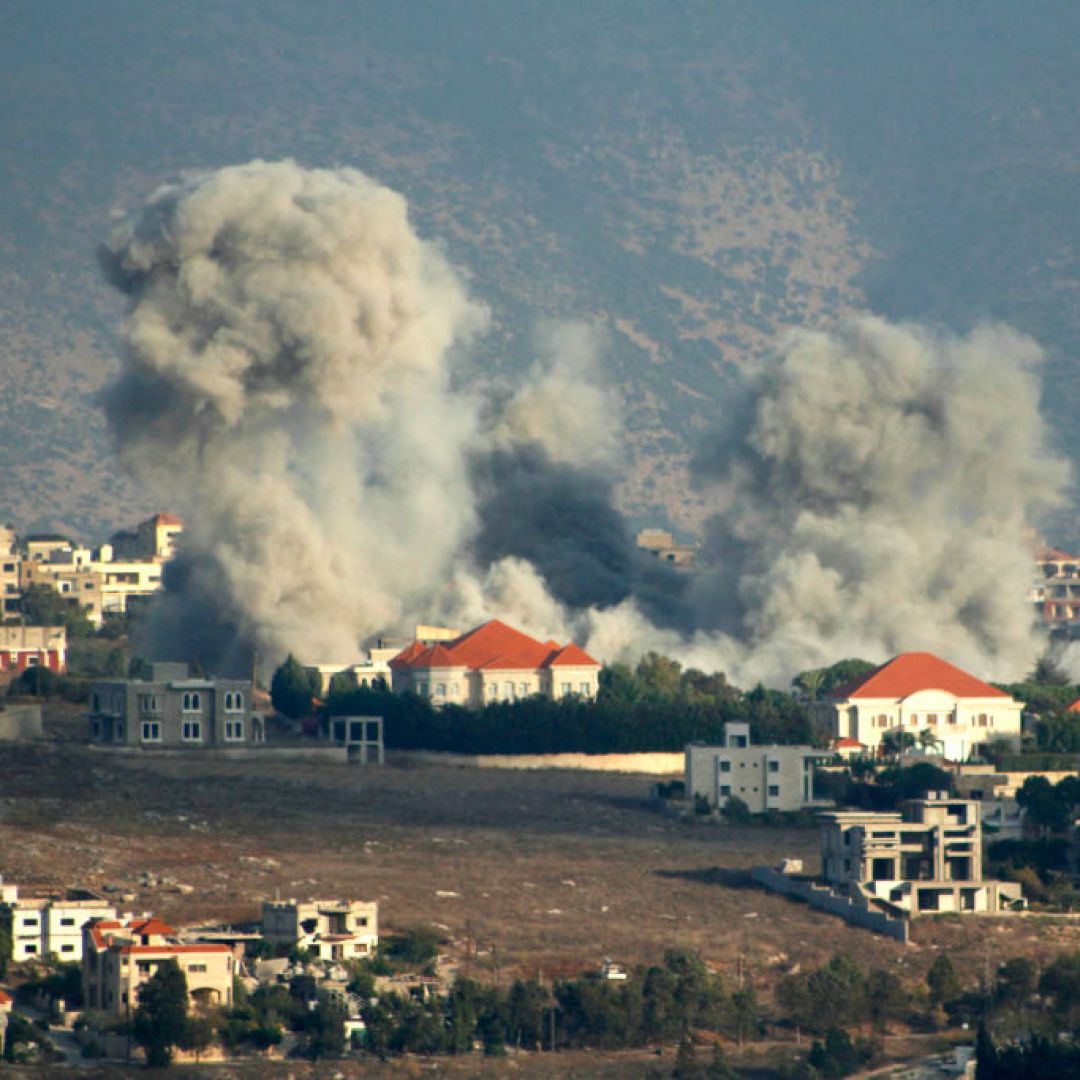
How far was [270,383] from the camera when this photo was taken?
114 m

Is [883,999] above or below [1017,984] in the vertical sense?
below

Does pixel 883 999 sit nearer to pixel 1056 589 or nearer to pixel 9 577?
pixel 9 577

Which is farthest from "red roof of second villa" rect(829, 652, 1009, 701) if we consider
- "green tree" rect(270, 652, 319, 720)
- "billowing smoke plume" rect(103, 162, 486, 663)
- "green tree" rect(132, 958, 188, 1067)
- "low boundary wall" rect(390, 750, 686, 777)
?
"green tree" rect(132, 958, 188, 1067)

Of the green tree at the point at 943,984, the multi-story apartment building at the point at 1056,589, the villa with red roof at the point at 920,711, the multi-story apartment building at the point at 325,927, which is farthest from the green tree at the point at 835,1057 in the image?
the multi-story apartment building at the point at 1056,589

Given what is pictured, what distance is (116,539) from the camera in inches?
6924

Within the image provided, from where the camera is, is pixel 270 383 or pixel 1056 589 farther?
pixel 1056 589

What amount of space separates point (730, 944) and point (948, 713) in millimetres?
30725

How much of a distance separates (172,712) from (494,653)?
1244 centimetres

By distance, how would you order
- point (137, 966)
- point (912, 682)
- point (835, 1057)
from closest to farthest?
point (835, 1057) → point (137, 966) → point (912, 682)

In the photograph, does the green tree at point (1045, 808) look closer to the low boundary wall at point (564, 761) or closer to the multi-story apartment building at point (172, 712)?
the low boundary wall at point (564, 761)

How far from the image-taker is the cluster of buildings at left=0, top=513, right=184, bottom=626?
151m

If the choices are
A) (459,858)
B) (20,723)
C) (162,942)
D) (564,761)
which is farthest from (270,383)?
(162,942)

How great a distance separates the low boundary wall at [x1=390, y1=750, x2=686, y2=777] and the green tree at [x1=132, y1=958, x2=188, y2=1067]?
3185cm

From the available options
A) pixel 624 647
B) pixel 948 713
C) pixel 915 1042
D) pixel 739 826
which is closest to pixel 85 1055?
pixel 915 1042
